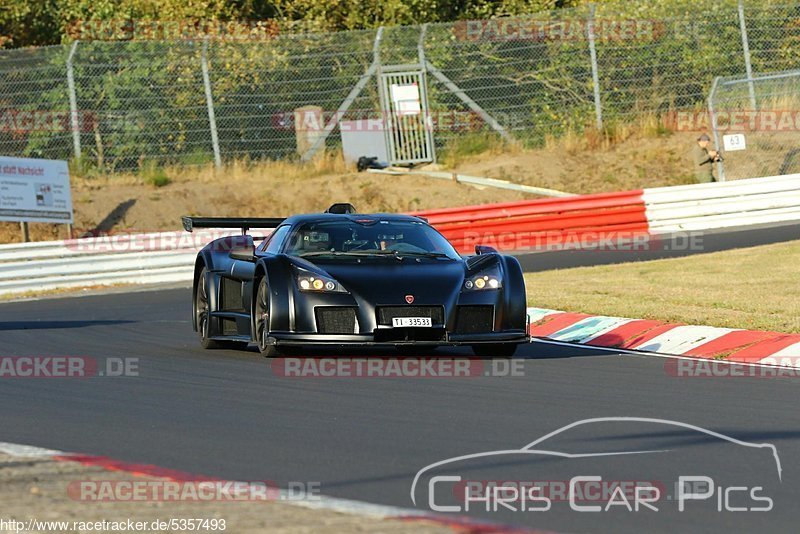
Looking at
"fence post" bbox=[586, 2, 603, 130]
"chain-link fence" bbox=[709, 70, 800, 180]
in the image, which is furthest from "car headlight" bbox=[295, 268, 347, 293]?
"fence post" bbox=[586, 2, 603, 130]

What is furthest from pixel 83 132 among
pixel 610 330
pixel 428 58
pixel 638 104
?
pixel 610 330

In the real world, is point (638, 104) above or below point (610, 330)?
above

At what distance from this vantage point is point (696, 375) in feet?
33.8

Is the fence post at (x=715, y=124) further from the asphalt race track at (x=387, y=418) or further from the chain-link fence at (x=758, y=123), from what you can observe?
the asphalt race track at (x=387, y=418)

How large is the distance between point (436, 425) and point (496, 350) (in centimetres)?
391

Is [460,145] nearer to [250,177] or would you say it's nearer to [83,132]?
[250,177]

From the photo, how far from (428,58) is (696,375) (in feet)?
63.1

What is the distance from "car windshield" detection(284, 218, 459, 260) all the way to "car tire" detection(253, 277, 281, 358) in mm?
506

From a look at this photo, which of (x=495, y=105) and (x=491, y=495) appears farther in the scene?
(x=495, y=105)

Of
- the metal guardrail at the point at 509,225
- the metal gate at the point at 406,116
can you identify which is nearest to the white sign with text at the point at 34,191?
the metal guardrail at the point at 509,225

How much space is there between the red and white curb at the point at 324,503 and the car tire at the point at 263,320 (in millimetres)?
4405

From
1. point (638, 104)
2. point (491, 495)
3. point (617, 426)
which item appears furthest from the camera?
point (638, 104)

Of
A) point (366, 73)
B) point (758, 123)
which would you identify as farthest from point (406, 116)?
point (758, 123)

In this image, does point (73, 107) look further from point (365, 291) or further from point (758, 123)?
point (365, 291)
